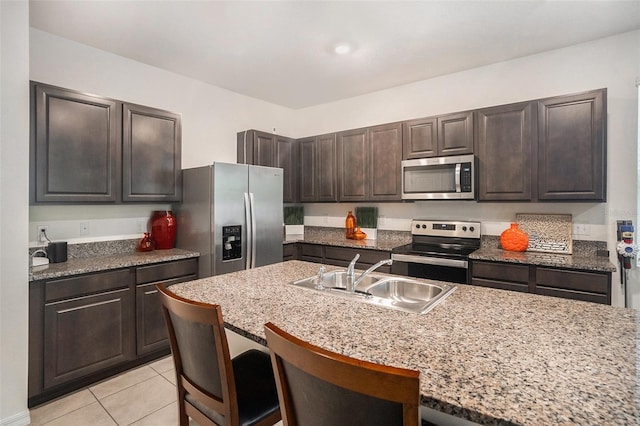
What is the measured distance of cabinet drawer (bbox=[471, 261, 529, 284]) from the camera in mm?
2664

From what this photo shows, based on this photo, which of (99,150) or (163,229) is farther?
(163,229)

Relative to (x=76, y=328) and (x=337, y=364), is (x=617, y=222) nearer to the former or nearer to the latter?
(x=337, y=364)

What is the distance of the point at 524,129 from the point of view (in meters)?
2.93

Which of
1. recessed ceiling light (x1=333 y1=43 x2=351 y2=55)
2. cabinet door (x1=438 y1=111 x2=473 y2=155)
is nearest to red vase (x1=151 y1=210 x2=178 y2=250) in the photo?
recessed ceiling light (x1=333 y1=43 x2=351 y2=55)

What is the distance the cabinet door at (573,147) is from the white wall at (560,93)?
1.06 ft

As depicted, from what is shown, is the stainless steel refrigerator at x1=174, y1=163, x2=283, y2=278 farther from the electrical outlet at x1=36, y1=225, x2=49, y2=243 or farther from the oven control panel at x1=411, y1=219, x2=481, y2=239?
the oven control panel at x1=411, y1=219, x2=481, y2=239

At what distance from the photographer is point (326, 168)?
4258mm

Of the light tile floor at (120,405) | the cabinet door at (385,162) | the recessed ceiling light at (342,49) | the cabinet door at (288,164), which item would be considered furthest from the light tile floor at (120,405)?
the recessed ceiling light at (342,49)

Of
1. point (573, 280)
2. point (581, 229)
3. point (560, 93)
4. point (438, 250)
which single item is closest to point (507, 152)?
point (560, 93)

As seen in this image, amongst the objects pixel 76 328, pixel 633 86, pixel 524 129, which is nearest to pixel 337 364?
pixel 76 328

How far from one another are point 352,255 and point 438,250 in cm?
94

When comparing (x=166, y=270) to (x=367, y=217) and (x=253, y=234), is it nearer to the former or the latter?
(x=253, y=234)

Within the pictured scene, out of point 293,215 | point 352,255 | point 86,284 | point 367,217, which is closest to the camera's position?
point 86,284

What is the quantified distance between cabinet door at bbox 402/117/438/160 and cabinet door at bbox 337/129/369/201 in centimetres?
50
